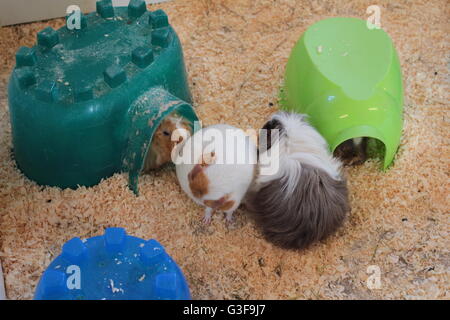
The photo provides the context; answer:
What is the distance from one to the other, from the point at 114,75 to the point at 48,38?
1.00ft

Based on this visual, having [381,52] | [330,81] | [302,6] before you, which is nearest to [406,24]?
Answer: [302,6]

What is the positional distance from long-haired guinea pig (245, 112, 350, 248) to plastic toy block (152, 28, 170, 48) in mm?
467

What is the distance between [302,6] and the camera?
2559 millimetres

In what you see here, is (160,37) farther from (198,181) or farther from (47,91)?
(198,181)

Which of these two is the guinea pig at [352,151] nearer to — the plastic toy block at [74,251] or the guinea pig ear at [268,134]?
the guinea pig ear at [268,134]

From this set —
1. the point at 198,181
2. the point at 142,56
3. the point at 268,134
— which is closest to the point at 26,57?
the point at 142,56

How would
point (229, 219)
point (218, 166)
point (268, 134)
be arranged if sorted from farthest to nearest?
point (229, 219) → point (268, 134) → point (218, 166)

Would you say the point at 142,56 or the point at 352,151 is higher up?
the point at 142,56

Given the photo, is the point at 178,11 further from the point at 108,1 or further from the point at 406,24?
the point at 406,24

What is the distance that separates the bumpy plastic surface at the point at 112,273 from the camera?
1314 millimetres

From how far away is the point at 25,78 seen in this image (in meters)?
1.72

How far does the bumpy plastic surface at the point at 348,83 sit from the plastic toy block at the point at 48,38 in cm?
79

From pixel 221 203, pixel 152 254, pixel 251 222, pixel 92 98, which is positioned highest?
pixel 92 98

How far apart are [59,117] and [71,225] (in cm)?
34
